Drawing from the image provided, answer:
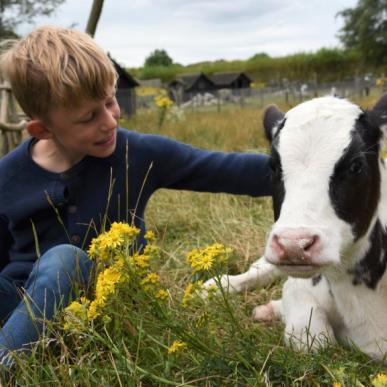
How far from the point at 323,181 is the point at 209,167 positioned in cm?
102

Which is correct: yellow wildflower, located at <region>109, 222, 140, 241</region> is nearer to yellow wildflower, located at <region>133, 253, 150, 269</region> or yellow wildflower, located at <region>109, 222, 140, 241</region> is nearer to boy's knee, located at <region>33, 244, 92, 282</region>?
yellow wildflower, located at <region>133, 253, 150, 269</region>

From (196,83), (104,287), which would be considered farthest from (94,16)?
(196,83)

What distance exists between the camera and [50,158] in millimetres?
2824

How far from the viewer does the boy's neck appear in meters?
2.79

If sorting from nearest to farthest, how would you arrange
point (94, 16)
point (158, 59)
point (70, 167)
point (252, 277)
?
point (70, 167) → point (252, 277) → point (94, 16) → point (158, 59)

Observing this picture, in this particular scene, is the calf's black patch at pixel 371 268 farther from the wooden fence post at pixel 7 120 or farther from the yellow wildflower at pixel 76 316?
the wooden fence post at pixel 7 120

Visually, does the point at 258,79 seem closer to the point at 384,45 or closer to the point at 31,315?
the point at 384,45

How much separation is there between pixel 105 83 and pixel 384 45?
37.5 m

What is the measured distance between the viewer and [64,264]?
7.34ft

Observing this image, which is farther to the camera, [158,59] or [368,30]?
[158,59]

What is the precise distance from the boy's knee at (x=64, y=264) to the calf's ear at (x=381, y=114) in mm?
1301

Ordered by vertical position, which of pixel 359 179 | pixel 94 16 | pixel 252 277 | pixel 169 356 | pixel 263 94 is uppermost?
pixel 94 16

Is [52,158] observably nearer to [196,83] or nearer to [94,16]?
[94,16]

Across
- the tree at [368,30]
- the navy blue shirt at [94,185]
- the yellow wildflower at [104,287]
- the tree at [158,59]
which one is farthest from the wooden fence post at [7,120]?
the tree at [158,59]
